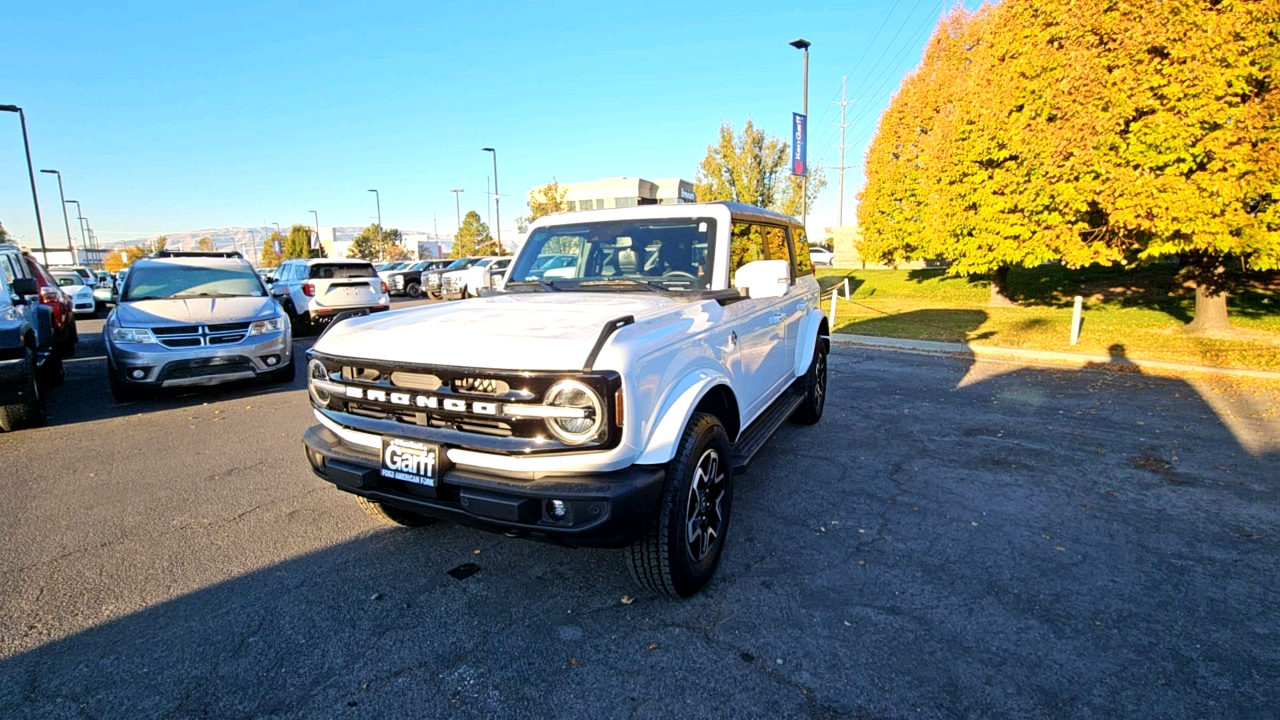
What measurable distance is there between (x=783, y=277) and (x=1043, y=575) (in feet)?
6.91

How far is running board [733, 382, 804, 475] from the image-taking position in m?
3.42

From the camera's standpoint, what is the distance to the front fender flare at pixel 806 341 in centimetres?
535

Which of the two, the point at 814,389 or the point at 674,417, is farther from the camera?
the point at 814,389

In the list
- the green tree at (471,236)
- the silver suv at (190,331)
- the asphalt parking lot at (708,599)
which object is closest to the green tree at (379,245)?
the green tree at (471,236)

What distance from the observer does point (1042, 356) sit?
31.5ft

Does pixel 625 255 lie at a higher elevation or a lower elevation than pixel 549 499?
higher

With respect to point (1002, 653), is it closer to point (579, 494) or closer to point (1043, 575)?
point (1043, 575)

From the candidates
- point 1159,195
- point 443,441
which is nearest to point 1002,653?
point 443,441

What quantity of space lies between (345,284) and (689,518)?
40.4ft

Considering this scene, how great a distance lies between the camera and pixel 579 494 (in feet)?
7.60

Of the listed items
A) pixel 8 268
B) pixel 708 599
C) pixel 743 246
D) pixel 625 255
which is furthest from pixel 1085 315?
pixel 8 268

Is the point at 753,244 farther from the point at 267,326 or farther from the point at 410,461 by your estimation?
the point at 267,326

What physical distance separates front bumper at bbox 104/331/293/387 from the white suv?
593cm

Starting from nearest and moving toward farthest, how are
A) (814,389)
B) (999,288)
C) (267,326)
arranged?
(814,389), (267,326), (999,288)
